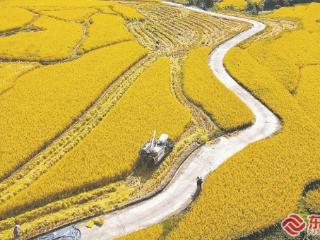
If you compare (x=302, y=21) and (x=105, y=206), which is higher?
(x=302, y=21)

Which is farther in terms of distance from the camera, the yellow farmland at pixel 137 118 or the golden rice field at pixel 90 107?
the golden rice field at pixel 90 107

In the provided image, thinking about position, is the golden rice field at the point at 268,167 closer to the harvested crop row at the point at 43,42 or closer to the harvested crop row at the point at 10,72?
the harvested crop row at the point at 43,42

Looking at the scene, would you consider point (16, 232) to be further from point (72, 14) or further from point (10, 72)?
point (72, 14)

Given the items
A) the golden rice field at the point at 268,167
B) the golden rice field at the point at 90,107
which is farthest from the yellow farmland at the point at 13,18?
the golden rice field at the point at 268,167

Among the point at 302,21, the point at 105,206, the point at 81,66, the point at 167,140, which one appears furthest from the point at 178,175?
the point at 302,21

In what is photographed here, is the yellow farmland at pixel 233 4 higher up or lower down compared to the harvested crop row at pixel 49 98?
higher up

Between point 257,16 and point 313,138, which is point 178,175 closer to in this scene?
point 313,138
